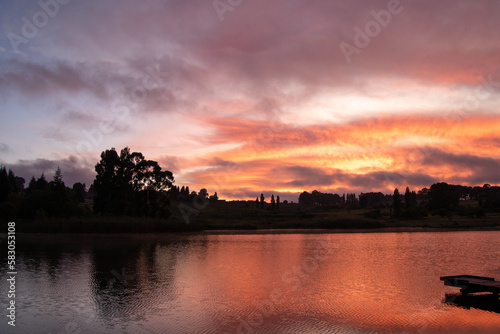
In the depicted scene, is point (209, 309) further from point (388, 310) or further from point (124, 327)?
point (388, 310)

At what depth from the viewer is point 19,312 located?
16703 mm

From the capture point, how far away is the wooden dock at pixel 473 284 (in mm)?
19406

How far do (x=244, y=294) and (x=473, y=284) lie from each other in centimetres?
1113

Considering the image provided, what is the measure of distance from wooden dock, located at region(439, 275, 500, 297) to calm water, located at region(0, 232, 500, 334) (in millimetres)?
782

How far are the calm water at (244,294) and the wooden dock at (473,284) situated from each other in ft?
2.57

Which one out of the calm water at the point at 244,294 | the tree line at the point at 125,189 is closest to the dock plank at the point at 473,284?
the calm water at the point at 244,294

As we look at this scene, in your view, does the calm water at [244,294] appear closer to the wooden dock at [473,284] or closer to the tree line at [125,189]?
the wooden dock at [473,284]

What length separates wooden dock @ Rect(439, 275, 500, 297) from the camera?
19406 mm

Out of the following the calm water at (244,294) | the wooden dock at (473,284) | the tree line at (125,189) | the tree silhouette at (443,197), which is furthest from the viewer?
the tree silhouette at (443,197)

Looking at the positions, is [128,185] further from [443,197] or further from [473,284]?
[443,197]

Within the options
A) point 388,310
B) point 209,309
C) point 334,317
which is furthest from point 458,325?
point 209,309

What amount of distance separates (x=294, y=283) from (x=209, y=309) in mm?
7613

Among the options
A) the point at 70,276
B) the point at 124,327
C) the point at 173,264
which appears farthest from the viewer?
the point at 173,264

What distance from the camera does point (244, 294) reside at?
2083cm
